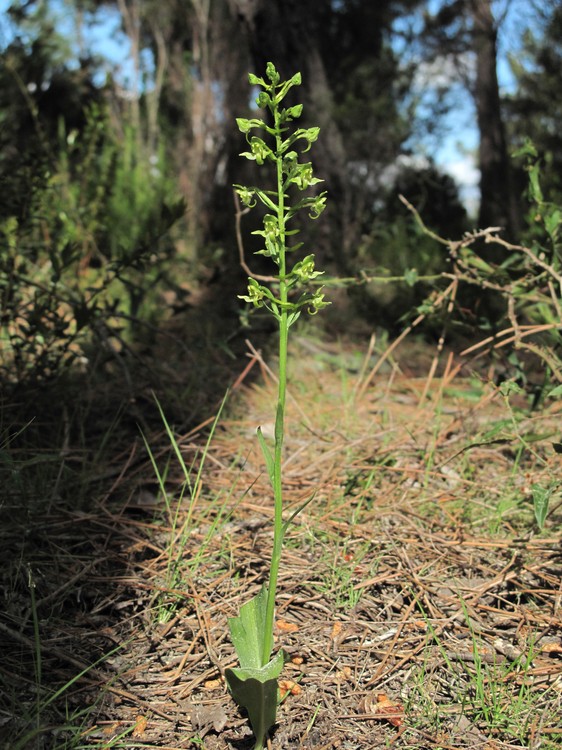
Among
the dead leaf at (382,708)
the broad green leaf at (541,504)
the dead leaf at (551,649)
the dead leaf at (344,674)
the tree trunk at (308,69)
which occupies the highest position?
the tree trunk at (308,69)

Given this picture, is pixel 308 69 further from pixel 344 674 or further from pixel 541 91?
pixel 541 91

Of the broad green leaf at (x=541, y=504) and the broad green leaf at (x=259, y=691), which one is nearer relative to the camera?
the broad green leaf at (x=259, y=691)

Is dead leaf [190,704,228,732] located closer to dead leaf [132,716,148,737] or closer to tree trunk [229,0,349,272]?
dead leaf [132,716,148,737]

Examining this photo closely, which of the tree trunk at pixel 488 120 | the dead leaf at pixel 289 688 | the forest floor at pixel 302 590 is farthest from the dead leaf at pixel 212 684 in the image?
the tree trunk at pixel 488 120

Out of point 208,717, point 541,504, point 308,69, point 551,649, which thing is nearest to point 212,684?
point 208,717

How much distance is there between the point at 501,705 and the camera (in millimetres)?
1194

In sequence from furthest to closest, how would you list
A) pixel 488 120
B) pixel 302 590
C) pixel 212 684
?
pixel 488 120, pixel 302 590, pixel 212 684

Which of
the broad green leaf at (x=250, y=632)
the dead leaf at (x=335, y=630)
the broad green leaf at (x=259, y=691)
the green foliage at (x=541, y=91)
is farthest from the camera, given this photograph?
the green foliage at (x=541, y=91)

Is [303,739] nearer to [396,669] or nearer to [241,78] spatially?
[396,669]

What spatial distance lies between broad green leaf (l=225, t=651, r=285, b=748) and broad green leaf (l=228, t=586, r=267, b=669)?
0.23ft

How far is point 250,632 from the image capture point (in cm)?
119

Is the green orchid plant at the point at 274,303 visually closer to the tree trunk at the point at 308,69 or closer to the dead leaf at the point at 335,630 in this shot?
the dead leaf at the point at 335,630

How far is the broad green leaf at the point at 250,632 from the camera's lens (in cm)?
116

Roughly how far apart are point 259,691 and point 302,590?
49 centimetres
